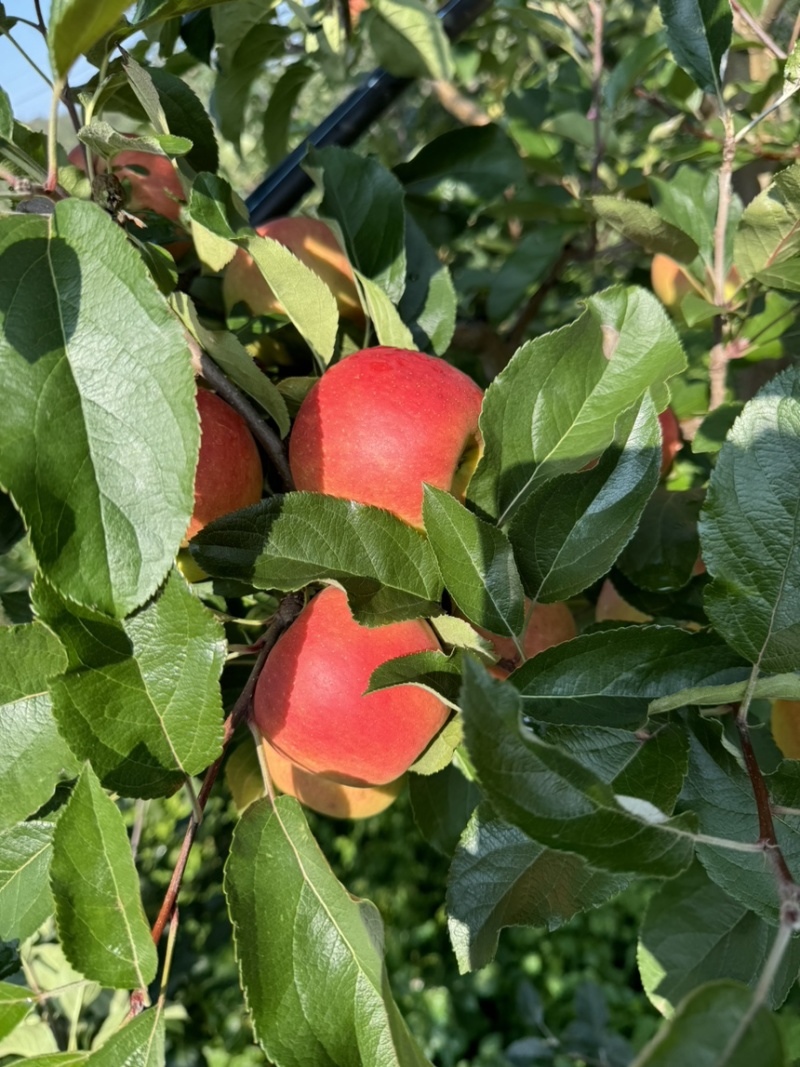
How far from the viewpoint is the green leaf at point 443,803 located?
0.84 m

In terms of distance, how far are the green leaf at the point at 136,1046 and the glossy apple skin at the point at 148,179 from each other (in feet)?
2.22

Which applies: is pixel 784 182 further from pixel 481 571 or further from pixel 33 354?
pixel 33 354

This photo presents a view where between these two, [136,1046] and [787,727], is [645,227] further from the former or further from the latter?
[136,1046]

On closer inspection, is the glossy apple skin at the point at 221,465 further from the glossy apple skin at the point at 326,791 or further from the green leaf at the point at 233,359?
the glossy apple skin at the point at 326,791

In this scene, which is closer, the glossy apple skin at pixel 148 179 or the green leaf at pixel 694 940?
the green leaf at pixel 694 940

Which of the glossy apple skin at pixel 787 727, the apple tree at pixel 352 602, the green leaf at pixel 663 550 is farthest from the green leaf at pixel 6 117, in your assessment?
the glossy apple skin at pixel 787 727

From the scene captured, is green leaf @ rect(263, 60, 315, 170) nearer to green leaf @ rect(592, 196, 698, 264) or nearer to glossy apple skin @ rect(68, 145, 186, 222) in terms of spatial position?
glossy apple skin @ rect(68, 145, 186, 222)

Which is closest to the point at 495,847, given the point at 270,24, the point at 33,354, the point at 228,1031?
the point at 33,354

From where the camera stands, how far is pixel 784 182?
71 cm

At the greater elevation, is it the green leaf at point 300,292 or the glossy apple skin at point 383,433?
the green leaf at point 300,292

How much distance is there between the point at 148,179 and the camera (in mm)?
874

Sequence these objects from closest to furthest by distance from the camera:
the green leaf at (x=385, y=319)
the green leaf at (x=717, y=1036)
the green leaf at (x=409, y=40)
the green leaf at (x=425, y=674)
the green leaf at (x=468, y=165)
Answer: the green leaf at (x=717, y=1036)
the green leaf at (x=425, y=674)
the green leaf at (x=385, y=319)
the green leaf at (x=409, y=40)
the green leaf at (x=468, y=165)

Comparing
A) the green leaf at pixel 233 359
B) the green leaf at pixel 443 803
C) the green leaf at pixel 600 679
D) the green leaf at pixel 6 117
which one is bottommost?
the green leaf at pixel 443 803

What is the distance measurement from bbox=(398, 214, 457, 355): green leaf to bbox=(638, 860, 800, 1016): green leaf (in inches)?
20.7
